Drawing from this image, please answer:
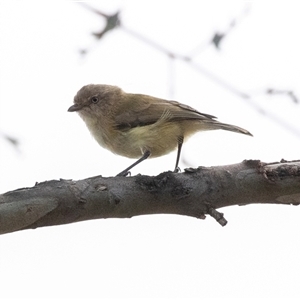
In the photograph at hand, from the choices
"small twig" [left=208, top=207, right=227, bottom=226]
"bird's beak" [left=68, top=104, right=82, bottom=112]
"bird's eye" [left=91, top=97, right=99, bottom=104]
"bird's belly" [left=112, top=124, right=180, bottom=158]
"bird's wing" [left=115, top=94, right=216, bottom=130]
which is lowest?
"small twig" [left=208, top=207, right=227, bottom=226]

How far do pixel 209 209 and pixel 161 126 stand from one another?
2259 millimetres

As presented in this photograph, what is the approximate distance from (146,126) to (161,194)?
2.31 metres

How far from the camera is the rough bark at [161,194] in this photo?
3.65 metres

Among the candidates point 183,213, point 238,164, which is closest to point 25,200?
point 183,213

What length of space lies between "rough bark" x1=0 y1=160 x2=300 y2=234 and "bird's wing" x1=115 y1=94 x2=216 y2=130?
2124 millimetres

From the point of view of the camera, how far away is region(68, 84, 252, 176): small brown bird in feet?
19.7

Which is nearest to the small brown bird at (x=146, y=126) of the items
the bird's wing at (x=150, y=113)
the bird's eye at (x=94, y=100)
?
the bird's wing at (x=150, y=113)

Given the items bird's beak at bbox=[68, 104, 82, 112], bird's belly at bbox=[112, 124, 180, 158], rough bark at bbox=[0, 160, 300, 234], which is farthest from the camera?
bird's beak at bbox=[68, 104, 82, 112]

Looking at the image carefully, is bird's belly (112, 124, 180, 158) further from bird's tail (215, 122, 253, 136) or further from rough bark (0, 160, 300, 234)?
rough bark (0, 160, 300, 234)

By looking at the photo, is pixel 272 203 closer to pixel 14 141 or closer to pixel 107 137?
pixel 14 141

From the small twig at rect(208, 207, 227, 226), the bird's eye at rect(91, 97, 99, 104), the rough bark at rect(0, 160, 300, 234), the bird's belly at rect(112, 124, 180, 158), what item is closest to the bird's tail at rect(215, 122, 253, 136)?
the bird's belly at rect(112, 124, 180, 158)

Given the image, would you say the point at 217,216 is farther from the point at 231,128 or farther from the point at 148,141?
the point at 231,128

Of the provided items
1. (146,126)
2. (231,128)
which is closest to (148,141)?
(146,126)

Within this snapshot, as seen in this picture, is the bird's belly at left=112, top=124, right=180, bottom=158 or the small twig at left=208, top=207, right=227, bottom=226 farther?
the bird's belly at left=112, top=124, right=180, bottom=158
